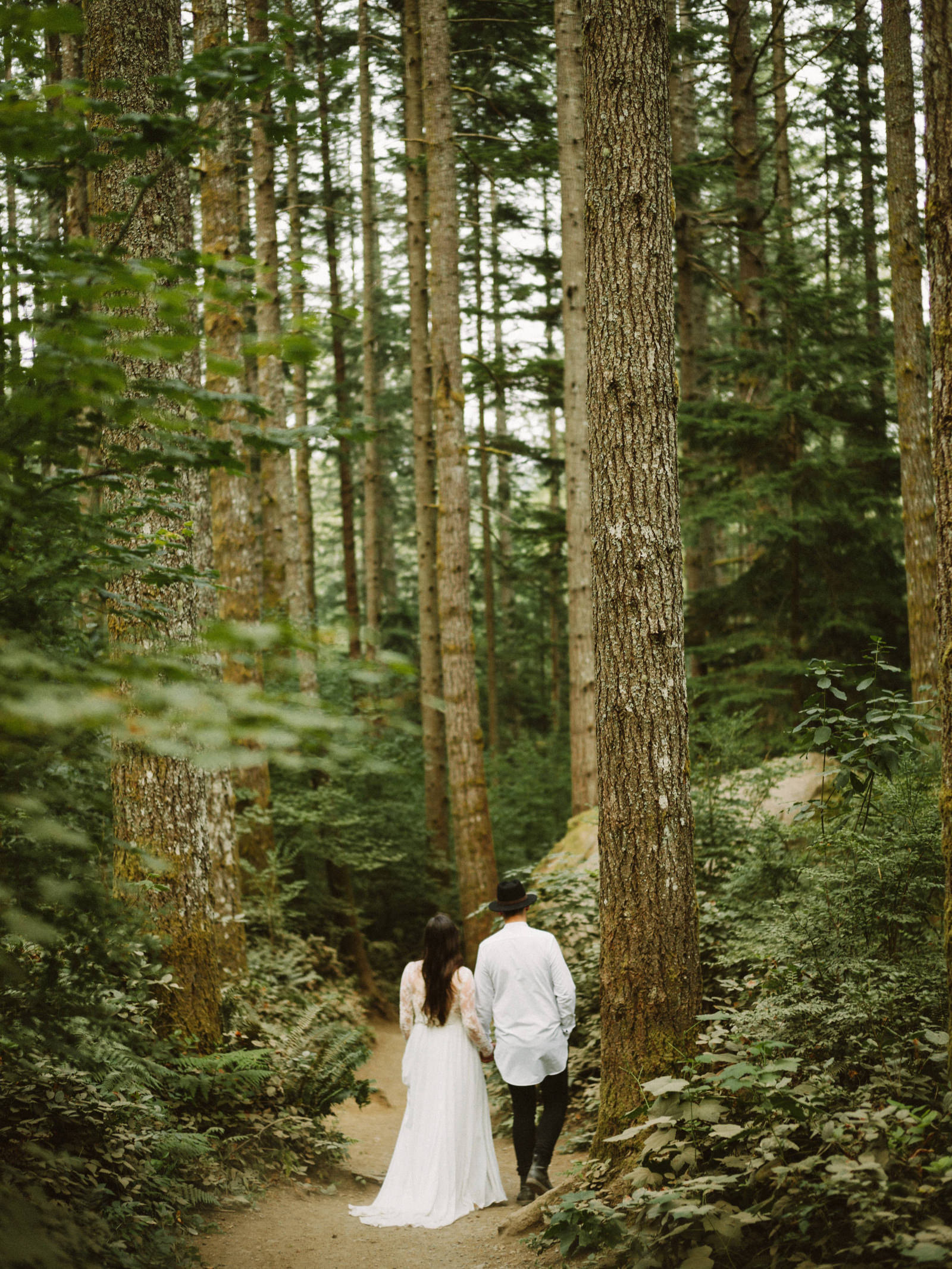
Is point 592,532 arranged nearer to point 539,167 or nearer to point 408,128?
point 539,167

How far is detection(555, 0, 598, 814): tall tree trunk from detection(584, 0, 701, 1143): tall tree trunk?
20.2 ft

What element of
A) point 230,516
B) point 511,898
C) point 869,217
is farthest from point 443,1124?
point 869,217

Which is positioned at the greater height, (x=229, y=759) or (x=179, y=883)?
(x=229, y=759)

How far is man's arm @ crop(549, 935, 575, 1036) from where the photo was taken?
597 centimetres

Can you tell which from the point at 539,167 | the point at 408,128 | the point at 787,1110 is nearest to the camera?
the point at 787,1110

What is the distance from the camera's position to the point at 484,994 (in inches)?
245

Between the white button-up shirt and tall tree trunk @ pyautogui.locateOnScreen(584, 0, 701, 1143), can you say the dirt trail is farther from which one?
tall tree trunk @ pyautogui.locateOnScreen(584, 0, 701, 1143)

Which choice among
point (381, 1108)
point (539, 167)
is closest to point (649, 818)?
point (381, 1108)

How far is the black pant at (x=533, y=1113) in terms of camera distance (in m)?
5.89

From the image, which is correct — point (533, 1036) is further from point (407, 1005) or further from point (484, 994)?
point (407, 1005)

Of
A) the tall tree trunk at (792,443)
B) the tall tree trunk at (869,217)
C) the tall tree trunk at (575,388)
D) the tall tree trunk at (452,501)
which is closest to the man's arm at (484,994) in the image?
the tall tree trunk at (452,501)

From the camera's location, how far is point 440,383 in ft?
36.1

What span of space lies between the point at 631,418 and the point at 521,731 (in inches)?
825

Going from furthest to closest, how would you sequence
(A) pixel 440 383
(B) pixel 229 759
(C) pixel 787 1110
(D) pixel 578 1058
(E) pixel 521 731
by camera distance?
1. (E) pixel 521 731
2. (A) pixel 440 383
3. (D) pixel 578 1058
4. (C) pixel 787 1110
5. (B) pixel 229 759
